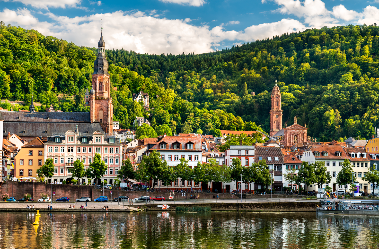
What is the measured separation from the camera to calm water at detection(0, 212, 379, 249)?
6078 centimetres

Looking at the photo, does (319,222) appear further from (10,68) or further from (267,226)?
(10,68)

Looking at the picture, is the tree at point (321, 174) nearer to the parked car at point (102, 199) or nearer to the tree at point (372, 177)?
the tree at point (372, 177)

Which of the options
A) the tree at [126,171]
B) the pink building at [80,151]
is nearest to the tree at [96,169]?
the tree at [126,171]

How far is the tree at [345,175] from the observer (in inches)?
4070

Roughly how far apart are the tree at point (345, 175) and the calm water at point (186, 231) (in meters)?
17.8

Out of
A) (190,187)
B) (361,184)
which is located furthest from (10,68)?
(361,184)

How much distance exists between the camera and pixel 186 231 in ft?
227

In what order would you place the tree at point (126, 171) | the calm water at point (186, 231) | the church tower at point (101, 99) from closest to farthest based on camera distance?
the calm water at point (186, 231)
the tree at point (126, 171)
the church tower at point (101, 99)

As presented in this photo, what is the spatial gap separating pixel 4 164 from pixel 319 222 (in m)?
59.9

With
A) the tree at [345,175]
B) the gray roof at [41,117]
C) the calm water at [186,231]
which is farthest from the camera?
the gray roof at [41,117]

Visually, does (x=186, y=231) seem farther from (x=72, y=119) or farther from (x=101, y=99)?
(x=101, y=99)

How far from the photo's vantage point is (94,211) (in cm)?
8712

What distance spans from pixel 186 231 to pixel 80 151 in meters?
44.7

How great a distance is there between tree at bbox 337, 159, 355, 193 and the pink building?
42.4 metres
